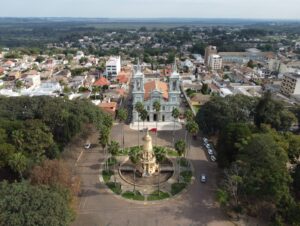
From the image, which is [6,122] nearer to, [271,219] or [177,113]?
[177,113]

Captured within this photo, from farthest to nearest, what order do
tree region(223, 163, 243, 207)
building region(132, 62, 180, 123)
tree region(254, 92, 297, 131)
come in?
building region(132, 62, 180, 123) < tree region(254, 92, 297, 131) < tree region(223, 163, 243, 207)

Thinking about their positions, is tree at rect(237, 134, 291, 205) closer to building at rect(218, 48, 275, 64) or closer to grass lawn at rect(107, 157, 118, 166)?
grass lawn at rect(107, 157, 118, 166)

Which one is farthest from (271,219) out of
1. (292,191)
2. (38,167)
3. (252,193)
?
(38,167)

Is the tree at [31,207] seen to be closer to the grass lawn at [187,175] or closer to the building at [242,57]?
the grass lawn at [187,175]

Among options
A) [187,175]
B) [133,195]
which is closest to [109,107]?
[187,175]

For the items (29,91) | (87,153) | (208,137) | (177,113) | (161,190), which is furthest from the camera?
(29,91)

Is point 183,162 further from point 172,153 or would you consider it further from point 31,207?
point 31,207

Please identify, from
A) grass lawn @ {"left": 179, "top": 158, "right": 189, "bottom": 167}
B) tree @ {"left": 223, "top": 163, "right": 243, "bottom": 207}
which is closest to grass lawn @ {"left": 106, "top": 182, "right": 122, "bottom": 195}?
grass lawn @ {"left": 179, "top": 158, "right": 189, "bottom": 167}
